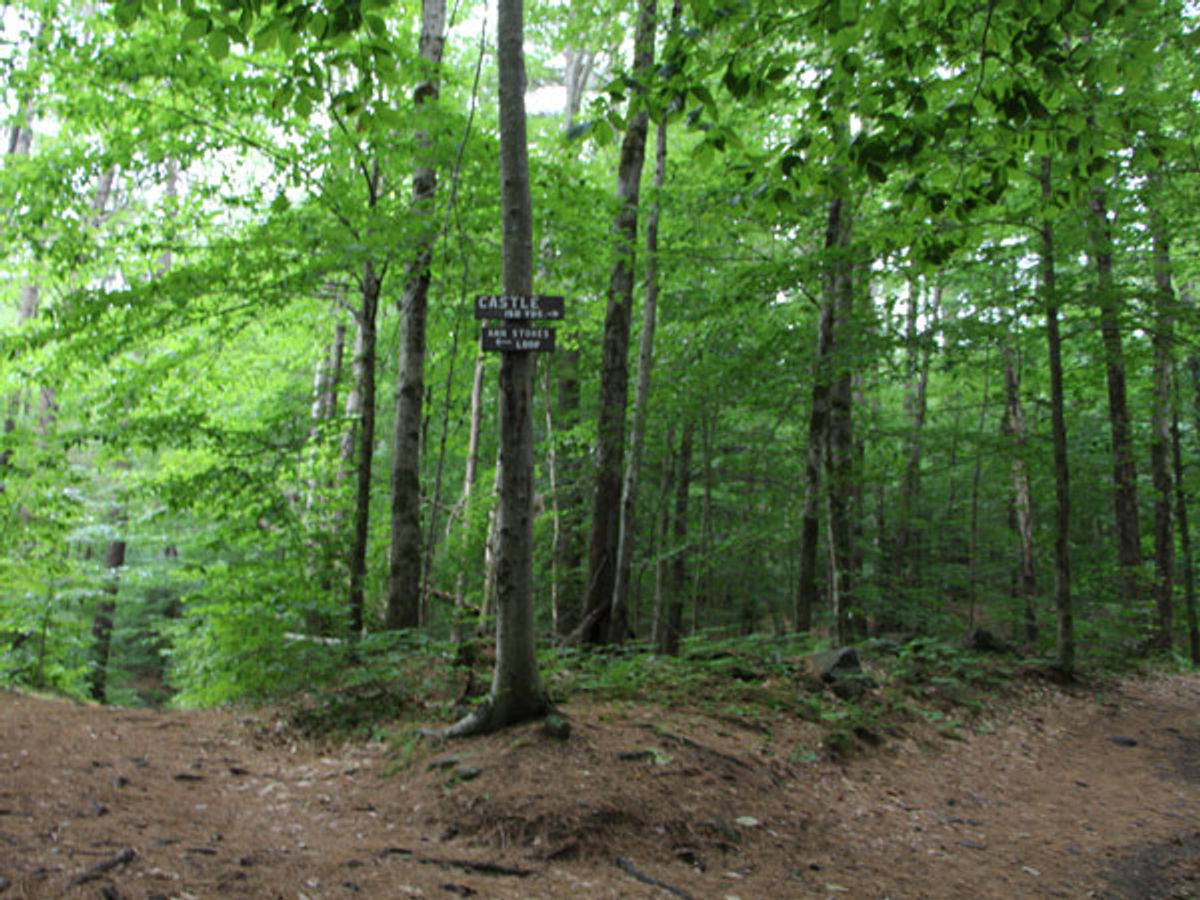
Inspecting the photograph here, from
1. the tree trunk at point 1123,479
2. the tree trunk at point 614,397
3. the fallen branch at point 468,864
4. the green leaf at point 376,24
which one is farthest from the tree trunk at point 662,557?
the green leaf at point 376,24

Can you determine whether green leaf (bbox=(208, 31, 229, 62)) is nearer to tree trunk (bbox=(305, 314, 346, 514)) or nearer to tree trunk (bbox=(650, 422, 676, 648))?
tree trunk (bbox=(305, 314, 346, 514))

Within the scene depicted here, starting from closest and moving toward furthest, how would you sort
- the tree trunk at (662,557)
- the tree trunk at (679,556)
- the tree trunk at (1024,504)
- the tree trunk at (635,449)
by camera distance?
1. the tree trunk at (635,449)
2. the tree trunk at (662,557)
3. the tree trunk at (679,556)
4. the tree trunk at (1024,504)

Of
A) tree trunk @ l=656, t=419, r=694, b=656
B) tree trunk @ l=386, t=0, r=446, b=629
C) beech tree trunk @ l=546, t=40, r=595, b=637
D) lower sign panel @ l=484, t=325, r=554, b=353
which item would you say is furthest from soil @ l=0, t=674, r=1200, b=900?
tree trunk @ l=656, t=419, r=694, b=656

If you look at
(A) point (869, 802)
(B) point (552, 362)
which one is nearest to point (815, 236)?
(B) point (552, 362)

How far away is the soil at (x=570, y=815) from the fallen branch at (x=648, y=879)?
1 cm

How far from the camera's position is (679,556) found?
14.2 m

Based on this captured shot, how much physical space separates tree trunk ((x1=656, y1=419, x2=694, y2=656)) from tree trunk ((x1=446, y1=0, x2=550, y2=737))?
23.2 feet

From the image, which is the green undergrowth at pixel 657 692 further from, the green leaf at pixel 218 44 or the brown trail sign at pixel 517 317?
the green leaf at pixel 218 44

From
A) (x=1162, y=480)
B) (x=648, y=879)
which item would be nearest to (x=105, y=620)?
(x=648, y=879)

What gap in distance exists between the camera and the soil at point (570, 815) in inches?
Result: 129

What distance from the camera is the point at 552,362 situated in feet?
43.2

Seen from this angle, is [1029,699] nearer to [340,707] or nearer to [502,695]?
[502,695]

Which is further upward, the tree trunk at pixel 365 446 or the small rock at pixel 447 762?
the tree trunk at pixel 365 446

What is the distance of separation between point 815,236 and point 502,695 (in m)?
8.93
